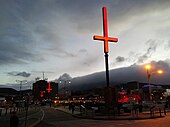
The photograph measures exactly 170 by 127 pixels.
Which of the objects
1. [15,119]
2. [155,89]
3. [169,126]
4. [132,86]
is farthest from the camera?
[132,86]

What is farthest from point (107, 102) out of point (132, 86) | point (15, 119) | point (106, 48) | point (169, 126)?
point (132, 86)

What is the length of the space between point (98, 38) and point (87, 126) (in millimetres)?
15254

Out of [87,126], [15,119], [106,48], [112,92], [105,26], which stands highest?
[105,26]

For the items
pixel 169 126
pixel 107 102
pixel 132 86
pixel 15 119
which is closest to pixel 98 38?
pixel 107 102

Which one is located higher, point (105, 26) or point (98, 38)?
point (105, 26)

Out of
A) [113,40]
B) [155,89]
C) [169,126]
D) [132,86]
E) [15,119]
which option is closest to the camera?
[15,119]

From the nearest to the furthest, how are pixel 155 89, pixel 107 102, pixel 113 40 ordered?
pixel 107 102
pixel 113 40
pixel 155 89

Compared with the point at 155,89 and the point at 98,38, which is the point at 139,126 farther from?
the point at 155,89

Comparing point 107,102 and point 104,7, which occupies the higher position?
point 104,7

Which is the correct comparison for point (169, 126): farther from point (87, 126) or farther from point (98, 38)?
point (98, 38)

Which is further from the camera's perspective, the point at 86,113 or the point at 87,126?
the point at 86,113

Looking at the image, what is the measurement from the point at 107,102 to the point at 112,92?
1.56 m

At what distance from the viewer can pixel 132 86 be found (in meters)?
191

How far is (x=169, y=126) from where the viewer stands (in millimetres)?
16250
